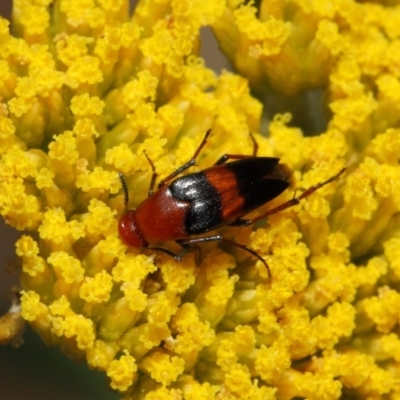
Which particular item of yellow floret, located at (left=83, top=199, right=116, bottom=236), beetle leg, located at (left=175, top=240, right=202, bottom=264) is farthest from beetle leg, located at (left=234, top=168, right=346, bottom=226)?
yellow floret, located at (left=83, top=199, right=116, bottom=236)

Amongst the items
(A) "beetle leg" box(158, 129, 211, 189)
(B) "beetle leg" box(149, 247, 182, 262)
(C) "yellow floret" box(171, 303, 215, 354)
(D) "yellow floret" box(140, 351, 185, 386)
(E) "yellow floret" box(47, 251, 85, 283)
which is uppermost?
(A) "beetle leg" box(158, 129, 211, 189)

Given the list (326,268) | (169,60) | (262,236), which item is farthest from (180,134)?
(326,268)

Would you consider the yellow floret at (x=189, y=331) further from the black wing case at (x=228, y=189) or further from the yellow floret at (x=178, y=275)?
the black wing case at (x=228, y=189)

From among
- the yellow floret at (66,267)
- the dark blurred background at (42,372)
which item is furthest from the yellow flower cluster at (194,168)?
the dark blurred background at (42,372)

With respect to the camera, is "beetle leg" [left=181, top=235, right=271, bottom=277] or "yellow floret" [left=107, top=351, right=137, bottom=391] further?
"beetle leg" [left=181, top=235, right=271, bottom=277]

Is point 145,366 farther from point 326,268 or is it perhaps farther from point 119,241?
point 326,268

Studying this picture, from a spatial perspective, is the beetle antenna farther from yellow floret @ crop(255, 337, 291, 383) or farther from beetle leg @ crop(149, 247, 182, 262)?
yellow floret @ crop(255, 337, 291, 383)
